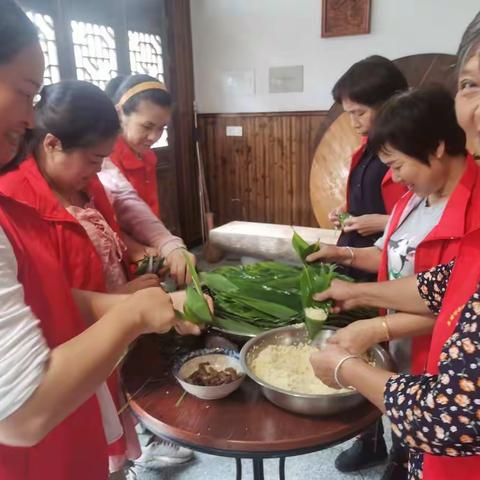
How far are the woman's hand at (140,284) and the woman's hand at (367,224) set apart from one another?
0.95m

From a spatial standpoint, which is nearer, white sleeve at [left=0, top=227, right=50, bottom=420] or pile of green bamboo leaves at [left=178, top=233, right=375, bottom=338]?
white sleeve at [left=0, top=227, right=50, bottom=420]

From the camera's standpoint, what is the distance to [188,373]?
1.21m

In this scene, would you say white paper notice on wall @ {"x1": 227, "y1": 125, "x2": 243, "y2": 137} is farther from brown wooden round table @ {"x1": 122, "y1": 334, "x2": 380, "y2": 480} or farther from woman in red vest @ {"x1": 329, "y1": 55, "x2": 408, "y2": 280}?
brown wooden round table @ {"x1": 122, "y1": 334, "x2": 380, "y2": 480}

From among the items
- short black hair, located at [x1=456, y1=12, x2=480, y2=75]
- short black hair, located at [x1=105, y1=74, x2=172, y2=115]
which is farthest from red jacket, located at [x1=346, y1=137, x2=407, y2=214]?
short black hair, located at [x1=456, y1=12, x2=480, y2=75]

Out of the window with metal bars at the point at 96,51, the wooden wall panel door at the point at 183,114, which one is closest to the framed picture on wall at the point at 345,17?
the wooden wall panel door at the point at 183,114

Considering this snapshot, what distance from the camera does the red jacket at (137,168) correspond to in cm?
205

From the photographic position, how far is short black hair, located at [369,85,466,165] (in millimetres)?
1346

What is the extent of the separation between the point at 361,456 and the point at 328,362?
132cm

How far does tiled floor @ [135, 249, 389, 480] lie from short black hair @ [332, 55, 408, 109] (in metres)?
1.66

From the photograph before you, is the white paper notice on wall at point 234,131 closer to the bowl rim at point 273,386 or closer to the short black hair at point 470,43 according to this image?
the bowl rim at point 273,386

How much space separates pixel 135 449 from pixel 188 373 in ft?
1.86

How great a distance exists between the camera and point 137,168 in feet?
7.02

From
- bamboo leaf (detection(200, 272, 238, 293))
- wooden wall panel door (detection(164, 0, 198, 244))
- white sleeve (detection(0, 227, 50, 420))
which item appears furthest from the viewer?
wooden wall panel door (detection(164, 0, 198, 244))

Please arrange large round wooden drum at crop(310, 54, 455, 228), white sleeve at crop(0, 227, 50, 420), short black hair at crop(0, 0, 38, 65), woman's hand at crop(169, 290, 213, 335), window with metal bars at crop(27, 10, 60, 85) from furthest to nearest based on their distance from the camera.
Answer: large round wooden drum at crop(310, 54, 455, 228) → window with metal bars at crop(27, 10, 60, 85) → woman's hand at crop(169, 290, 213, 335) → short black hair at crop(0, 0, 38, 65) → white sleeve at crop(0, 227, 50, 420)
